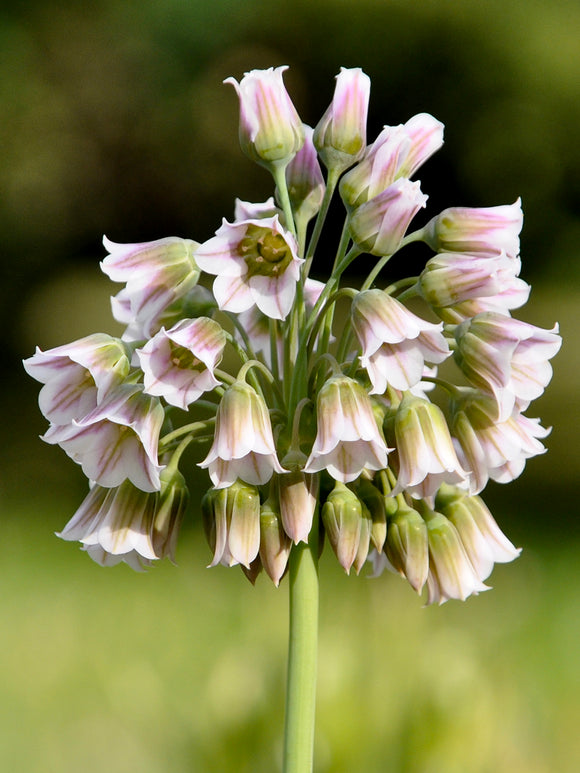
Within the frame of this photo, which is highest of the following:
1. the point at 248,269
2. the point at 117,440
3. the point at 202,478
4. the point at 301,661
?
the point at 202,478

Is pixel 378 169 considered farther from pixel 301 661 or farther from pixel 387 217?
pixel 301 661

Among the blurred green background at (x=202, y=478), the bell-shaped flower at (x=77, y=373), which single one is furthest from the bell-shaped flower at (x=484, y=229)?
the blurred green background at (x=202, y=478)

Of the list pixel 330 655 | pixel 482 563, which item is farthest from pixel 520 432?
pixel 330 655

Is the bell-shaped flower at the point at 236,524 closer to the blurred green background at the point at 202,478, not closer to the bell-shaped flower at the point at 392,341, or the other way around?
the bell-shaped flower at the point at 392,341

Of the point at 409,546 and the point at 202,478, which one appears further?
the point at 202,478

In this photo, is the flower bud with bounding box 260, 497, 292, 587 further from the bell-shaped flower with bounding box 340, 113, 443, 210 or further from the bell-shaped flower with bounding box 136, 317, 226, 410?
the bell-shaped flower with bounding box 340, 113, 443, 210

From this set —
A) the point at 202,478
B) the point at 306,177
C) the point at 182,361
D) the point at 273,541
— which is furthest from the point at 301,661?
the point at 202,478

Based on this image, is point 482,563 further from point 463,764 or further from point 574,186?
point 574,186
